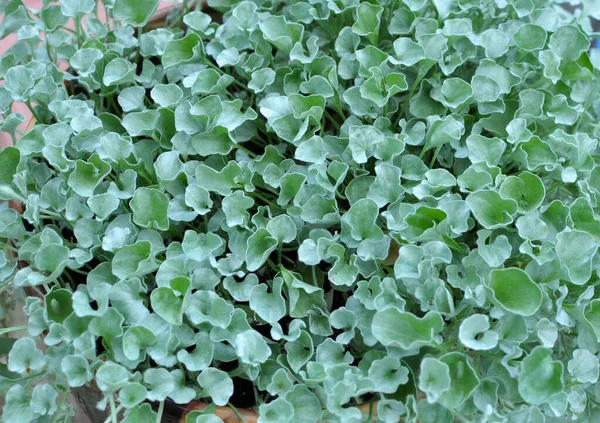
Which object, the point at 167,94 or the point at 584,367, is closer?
the point at 584,367

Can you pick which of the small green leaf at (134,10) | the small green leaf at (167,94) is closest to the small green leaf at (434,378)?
the small green leaf at (167,94)

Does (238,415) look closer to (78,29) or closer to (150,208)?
(150,208)

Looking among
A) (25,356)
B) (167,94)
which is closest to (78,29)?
(167,94)

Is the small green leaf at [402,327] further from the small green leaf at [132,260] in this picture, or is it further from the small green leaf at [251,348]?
the small green leaf at [132,260]

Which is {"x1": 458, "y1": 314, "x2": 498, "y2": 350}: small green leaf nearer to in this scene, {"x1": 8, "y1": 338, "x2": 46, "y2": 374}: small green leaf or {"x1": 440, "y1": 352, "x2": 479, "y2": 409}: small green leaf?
{"x1": 440, "y1": 352, "x2": 479, "y2": 409}: small green leaf

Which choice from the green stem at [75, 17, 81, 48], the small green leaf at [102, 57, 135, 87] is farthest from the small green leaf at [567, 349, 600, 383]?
the green stem at [75, 17, 81, 48]

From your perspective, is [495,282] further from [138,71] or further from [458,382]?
[138,71]

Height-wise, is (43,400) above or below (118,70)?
below

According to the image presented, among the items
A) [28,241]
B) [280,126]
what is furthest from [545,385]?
[28,241]
